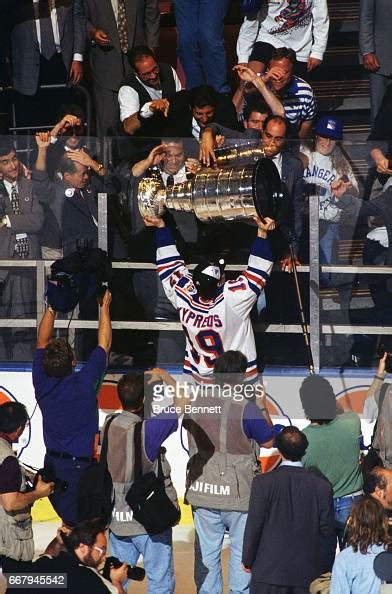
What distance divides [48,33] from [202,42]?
1195 millimetres

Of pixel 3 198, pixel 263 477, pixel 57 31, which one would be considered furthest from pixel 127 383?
pixel 57 31

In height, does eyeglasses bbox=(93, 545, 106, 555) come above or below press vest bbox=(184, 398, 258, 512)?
below

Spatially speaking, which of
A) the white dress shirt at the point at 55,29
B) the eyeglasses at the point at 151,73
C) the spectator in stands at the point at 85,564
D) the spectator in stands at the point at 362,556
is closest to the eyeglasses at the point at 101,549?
the spectator in stands at the point at 85,564

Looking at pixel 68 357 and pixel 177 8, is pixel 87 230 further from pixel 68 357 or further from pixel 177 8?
pixel 177 8

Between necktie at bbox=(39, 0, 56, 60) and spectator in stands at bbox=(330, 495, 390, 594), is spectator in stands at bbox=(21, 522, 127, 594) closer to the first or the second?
spectator in stands at bbox=(330, 495, 390, 594)

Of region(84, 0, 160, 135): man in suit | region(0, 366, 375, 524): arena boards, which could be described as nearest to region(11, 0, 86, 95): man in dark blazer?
region(84, 0, 160, 135): man in suit

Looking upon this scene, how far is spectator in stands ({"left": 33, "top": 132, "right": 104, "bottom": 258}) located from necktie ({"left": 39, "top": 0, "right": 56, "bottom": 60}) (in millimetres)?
1513

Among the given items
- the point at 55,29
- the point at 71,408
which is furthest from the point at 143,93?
the point at 71,408

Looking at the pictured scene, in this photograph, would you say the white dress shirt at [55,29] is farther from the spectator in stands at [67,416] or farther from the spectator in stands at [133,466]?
the spectator in stands at [133,466]

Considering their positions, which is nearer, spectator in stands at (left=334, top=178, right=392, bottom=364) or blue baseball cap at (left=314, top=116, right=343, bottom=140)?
spectator in stands at (left=334, top=178, right=392, bottom=364)

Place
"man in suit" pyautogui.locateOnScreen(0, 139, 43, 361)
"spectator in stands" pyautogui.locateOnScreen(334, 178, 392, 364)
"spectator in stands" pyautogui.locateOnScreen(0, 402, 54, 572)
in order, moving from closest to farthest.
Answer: "spectator in stands" pyautogui.locateOnScreen(0, 402, 54, 572) → "spectator in stands" pyautogui.locateOnScreen(334, 178, 392, 364) → "man in suit" pyautogui.locateOnScreen(0, 139, 43, 361)

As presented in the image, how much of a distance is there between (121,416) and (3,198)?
6.17 feet

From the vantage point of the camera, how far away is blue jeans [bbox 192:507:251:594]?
7.90 metres

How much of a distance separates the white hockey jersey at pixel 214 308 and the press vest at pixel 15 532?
1425mm
